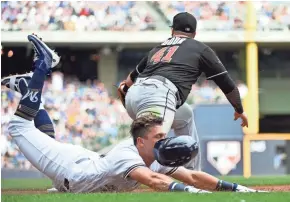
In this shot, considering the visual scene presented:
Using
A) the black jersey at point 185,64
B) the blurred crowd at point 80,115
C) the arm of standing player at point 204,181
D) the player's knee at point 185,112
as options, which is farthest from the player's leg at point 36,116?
the blurred crowd at point 80,115

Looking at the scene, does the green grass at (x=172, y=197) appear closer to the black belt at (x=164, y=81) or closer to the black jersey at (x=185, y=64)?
the black belt at (x=164, y=81)

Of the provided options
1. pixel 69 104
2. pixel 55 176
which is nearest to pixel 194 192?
pixel 55 176

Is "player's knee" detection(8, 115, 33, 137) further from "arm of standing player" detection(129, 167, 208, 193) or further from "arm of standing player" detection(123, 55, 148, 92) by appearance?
"arm of standing player" detection(123, 55, 148, 92)

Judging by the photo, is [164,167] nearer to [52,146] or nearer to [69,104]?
[52,146]

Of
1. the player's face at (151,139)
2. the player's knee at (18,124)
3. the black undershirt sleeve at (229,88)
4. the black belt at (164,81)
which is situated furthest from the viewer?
the black undershirt sleeve at (229,88)

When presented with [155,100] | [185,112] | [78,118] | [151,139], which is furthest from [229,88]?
[78,118]

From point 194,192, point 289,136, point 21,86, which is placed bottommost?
point 289,136

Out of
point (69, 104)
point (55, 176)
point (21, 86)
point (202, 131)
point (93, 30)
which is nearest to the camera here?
point (55, 176)
